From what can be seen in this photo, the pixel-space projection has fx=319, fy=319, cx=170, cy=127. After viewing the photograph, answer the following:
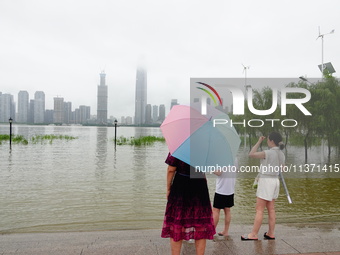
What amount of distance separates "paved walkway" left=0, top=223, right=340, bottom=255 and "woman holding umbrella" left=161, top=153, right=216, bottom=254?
881mm

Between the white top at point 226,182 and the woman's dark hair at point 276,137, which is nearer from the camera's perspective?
the woman's dark hair at point 276,137

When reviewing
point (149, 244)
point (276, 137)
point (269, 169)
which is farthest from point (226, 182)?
point (149, 244)

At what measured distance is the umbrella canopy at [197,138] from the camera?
3.63 m

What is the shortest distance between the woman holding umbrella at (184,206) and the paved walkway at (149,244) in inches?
34.7

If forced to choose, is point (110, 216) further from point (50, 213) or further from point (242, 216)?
point (242, 216)

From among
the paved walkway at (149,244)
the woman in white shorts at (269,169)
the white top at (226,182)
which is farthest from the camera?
the white top at (226,182)

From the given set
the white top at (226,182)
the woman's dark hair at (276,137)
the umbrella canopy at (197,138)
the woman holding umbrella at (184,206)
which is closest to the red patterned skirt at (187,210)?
the woman holding umbrella at (184,206)

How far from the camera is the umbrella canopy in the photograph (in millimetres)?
3633

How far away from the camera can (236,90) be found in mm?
7758

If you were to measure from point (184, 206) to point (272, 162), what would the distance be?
1.90 metres

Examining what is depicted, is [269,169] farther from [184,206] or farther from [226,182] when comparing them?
[184,206]

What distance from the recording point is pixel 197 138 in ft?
12.1

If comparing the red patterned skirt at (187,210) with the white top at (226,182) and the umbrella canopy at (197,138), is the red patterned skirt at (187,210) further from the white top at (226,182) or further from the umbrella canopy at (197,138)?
the white top at (226,182)

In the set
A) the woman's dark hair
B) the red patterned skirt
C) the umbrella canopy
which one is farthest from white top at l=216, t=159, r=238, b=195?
the red patterned skirt
